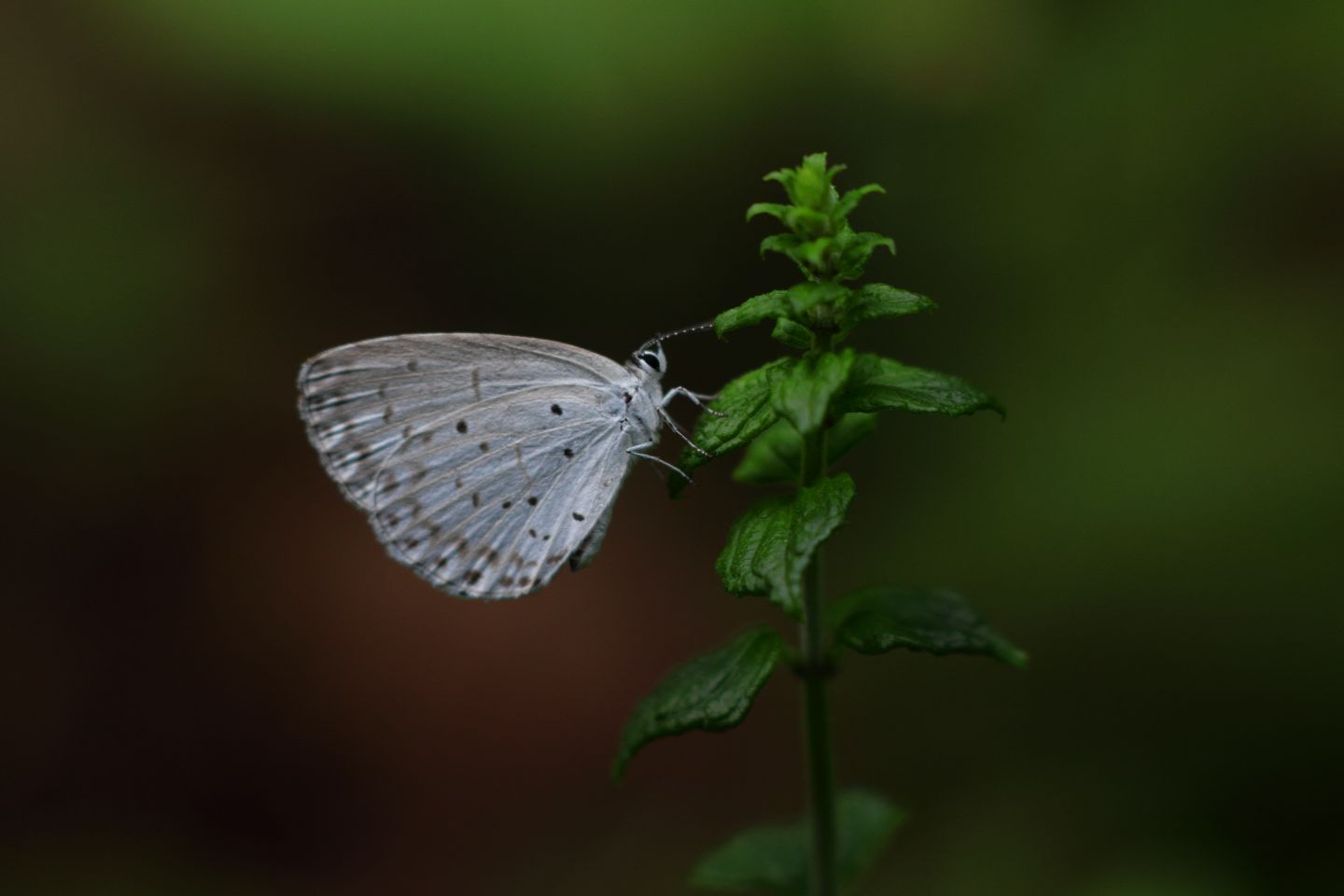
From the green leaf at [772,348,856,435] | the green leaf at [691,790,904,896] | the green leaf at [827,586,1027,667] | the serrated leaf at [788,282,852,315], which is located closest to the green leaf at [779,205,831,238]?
the serrated leaf at [788,282,852,315]

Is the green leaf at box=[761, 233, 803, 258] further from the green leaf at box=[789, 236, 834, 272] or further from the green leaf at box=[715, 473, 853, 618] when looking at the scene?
the green leaf at box=[715, 473, 853, 618]

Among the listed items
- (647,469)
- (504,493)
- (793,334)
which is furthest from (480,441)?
(647,469)

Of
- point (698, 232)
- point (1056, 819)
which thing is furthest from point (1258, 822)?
point (698, 232)

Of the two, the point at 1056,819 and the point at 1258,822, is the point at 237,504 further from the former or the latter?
the point at 1258,822

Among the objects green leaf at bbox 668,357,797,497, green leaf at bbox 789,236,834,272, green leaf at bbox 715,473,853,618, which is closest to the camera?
green leaf at bbox 715,473,853,618

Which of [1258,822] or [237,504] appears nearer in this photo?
[1258,822]

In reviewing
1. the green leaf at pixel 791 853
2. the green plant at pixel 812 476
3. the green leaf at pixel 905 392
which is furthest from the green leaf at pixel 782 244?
the green leaf at pixel 791 853
